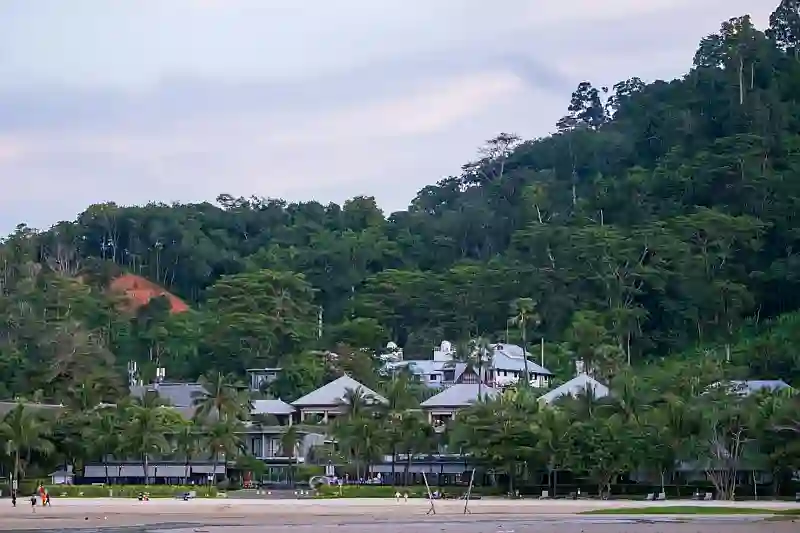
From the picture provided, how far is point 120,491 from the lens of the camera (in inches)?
2899

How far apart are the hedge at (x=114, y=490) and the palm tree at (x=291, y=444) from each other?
9.48m

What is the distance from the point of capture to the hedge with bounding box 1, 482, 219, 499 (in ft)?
238

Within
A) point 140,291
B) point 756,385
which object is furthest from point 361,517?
point 140,291

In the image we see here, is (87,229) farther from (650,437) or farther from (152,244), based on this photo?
(650,437)

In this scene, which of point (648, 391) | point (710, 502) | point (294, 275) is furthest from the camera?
point (294, 275)

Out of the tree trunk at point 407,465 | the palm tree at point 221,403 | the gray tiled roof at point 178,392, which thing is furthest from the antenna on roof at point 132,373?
the tree trunk at point 407,465

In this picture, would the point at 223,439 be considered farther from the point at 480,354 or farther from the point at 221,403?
the point at 480,354

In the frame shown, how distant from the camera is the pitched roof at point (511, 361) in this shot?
10612 centimetres

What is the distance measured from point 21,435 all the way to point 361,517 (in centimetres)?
3167

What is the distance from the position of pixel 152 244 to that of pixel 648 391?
87.8 meters

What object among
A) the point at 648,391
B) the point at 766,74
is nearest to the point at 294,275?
the point at 766,74

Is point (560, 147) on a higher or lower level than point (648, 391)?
higher

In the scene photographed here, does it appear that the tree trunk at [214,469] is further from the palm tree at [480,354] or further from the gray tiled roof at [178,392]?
the palm tree at [480,354]

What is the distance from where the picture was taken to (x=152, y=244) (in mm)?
150625
